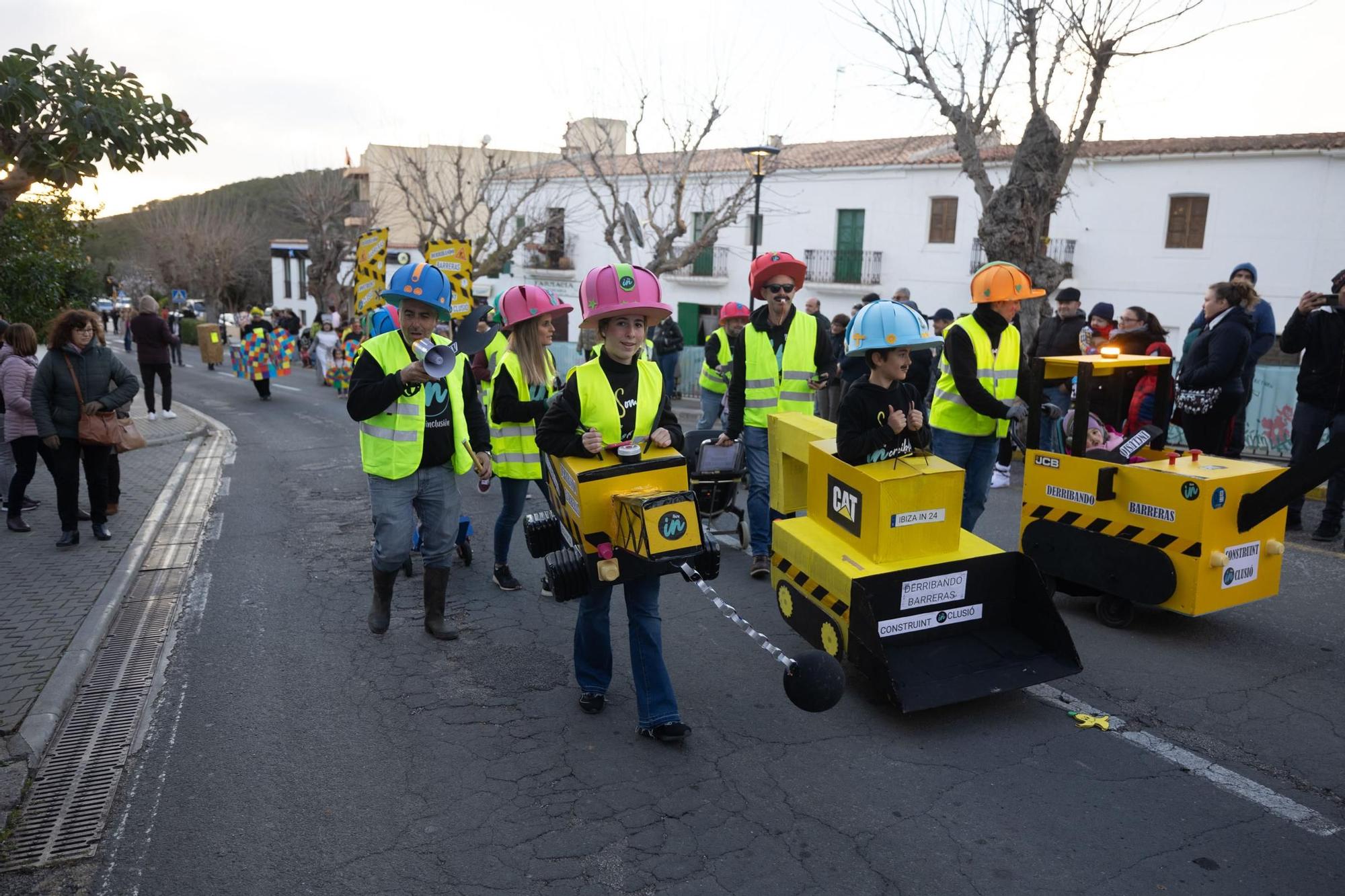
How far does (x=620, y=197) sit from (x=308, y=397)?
1848 centimetres

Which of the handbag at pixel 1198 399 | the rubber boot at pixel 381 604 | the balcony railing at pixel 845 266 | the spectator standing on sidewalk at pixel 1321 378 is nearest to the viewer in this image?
the rubber boot at pixel 381 604

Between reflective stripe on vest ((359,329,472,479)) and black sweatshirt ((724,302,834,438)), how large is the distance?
2.22m

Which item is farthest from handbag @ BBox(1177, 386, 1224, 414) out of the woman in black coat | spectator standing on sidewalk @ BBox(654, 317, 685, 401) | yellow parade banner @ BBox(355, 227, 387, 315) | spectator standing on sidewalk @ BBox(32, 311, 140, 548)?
spectator standing on sidewalk @ BBox(654, 317, 685, 401)

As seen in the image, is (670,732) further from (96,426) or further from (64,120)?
(96,426)

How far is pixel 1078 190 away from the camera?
25266 millimetres

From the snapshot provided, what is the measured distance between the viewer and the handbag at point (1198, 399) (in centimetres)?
816

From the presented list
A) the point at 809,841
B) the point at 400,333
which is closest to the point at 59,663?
the point at 400,333

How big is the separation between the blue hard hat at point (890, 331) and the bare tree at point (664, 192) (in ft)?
61.2

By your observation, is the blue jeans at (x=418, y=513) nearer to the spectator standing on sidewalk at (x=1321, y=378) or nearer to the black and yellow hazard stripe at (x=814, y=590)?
the black and yellow hazard stripe at (x=814, y=590)

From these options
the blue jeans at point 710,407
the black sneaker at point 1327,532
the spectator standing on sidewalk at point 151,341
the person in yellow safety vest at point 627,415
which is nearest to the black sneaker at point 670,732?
the person in yellow safety vest at point 627,415

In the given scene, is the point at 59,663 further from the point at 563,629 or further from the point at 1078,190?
the point at 1078,190

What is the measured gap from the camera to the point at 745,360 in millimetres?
6570

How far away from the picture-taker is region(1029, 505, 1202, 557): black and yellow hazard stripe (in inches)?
204

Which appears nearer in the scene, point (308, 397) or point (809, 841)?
point (809, 841)
